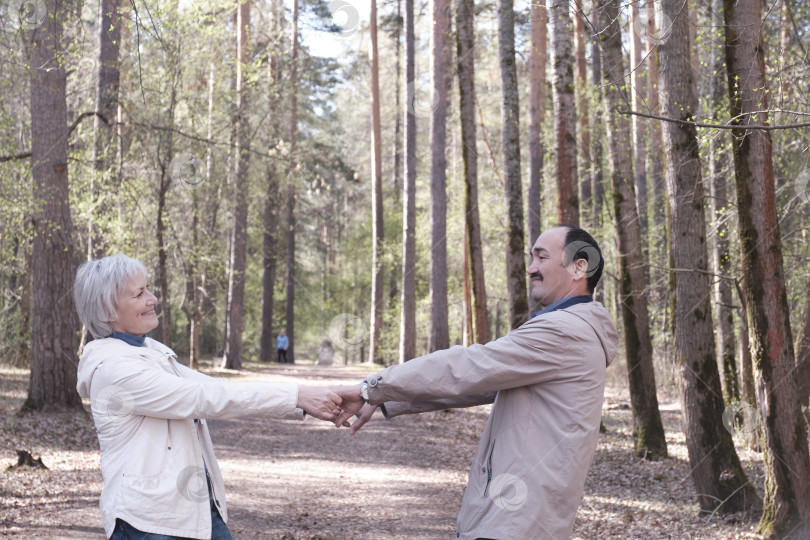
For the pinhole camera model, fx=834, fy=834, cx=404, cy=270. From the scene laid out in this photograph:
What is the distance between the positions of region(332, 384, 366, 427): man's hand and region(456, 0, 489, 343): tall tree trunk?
12.6m

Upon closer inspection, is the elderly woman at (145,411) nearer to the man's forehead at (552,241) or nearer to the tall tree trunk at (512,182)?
the man's forehead at (552,241)

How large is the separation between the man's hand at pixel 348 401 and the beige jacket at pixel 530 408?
0.51m

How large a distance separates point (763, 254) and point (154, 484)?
6144mm

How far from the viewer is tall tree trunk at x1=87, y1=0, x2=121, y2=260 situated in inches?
652

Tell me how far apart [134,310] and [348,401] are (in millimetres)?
1100

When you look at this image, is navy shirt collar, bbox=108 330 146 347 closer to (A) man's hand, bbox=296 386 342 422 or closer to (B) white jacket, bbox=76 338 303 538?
(B) white jacket, bbox=76 338 303 538

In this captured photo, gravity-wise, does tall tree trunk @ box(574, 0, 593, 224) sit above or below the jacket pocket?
above

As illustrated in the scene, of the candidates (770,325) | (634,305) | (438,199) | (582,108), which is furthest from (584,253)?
(582,108)

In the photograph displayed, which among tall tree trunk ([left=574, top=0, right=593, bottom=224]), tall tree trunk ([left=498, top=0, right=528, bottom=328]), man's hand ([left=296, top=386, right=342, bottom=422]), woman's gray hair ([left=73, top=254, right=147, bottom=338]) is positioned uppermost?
tall tree trunk ([left=574, top=0, right=593, bottom=224])

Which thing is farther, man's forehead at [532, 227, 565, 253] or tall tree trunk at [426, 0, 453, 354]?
tall tree trunk at [426, 0, 453, 354]

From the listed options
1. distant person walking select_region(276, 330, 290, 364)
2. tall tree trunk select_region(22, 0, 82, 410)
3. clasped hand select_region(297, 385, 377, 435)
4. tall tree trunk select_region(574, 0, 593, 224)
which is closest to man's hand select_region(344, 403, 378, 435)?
clasped hand select_region(297, 385, 377, 435)

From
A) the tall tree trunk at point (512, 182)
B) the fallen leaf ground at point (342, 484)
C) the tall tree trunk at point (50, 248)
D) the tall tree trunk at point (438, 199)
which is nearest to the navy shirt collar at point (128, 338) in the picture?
the fallen leaf ground at point (342, 484)

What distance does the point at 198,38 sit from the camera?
19031 mm

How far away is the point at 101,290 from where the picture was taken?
11.3 feet
